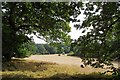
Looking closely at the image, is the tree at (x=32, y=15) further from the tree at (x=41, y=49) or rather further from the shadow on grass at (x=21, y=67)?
the tree at (x=41, y=49)

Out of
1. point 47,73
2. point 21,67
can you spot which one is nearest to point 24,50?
point 21,67

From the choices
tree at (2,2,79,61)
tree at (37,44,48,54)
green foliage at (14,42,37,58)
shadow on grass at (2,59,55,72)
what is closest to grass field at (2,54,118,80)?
shadow on grass at (2,59,55,72)

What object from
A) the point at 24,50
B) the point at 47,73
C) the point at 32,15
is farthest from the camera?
the point at 24,50

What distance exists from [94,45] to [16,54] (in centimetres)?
1314

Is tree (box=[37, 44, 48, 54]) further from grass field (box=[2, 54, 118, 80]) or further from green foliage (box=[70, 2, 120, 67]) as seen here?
green foliage (box=[70, 2, 120, 67])

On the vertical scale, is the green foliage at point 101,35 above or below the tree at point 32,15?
below

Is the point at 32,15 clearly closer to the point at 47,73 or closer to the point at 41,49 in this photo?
the point at 47,73

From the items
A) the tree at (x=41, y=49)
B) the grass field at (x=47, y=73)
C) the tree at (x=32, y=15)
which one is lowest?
the grass field at (x=47, y=73)

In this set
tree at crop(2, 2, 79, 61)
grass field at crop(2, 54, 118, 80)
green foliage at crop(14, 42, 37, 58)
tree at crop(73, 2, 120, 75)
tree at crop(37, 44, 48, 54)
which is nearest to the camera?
tree at crop(73, 2, 120, 75)

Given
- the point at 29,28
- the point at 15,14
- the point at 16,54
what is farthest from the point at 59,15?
the point at 16,54

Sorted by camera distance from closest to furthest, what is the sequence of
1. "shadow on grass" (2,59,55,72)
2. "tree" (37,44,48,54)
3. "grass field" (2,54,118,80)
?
"grass field" (2,54,118,80) → "shadow on grass" (2,59,55,72) → "tree" (37,44,48,54)

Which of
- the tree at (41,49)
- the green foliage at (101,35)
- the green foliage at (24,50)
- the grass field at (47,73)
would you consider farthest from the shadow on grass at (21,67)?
the tree at (41,49)

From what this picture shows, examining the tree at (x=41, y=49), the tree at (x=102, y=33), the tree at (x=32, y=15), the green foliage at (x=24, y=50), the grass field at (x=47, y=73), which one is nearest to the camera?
the tree at (x=102, y=33)

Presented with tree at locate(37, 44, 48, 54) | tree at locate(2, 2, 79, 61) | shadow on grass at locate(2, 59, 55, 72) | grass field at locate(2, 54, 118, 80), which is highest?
tree at locate(37, 44, 48, 54)
